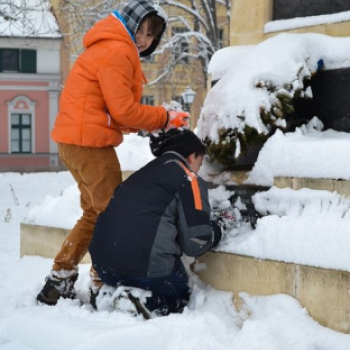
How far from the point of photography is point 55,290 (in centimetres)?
354

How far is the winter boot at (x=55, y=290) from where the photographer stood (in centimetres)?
353

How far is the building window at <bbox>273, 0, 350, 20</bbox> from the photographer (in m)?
4.19

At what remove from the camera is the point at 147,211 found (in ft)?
10.2

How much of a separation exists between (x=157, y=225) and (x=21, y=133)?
27.2m

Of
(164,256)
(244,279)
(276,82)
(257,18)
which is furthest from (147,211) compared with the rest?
(257,18)

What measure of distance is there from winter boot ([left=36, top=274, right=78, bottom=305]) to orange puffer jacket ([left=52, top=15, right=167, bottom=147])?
2.71 feet

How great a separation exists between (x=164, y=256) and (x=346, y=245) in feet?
2.98

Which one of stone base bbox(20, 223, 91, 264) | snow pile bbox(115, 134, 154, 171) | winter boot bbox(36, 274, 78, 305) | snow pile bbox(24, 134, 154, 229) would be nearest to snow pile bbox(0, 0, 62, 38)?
snow pile bbox(115, 134, 154, 171)

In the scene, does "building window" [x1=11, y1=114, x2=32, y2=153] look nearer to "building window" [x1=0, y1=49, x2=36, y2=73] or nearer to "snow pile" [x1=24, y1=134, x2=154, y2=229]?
"building window" [x1=0, y1=49, x2=36, y2=73]

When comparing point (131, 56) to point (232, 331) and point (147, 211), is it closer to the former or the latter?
point (147, 211)

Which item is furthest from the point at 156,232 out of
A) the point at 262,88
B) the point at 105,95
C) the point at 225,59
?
the point at 225,59

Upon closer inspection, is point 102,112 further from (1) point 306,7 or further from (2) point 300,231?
(1) point 306,7

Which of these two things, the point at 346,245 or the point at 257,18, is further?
the point at 257,18

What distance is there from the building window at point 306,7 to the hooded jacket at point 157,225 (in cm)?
182
